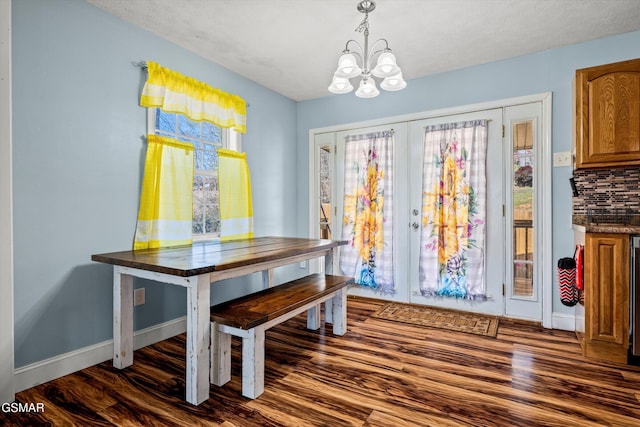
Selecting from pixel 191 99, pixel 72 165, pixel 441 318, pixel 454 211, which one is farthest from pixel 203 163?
pixel 441 318

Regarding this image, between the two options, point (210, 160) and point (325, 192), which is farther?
point (325, 192)

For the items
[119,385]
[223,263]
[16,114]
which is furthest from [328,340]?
[16,114]

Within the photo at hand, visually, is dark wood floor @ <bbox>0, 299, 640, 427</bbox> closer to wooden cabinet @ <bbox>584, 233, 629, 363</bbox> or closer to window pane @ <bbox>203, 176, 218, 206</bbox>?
wooden cabinet @ <bbox>584, 233, 629, 363</bbox>

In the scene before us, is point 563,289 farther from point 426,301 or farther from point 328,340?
point 328,340

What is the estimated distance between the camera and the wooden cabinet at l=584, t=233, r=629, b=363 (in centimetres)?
220

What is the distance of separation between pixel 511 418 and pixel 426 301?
1.85 metres

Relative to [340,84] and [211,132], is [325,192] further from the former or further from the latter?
[340,84]

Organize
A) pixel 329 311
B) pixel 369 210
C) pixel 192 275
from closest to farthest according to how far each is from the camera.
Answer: pixel 192 275 → pixel 329 311 → pixel 369 210

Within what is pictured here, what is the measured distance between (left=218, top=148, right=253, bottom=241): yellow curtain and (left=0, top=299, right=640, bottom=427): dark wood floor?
3.60 ft

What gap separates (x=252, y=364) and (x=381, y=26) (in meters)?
2.45

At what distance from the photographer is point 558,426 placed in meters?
1.59

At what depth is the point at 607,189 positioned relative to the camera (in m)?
2.72

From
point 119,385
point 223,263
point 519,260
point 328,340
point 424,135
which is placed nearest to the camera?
point 223,263

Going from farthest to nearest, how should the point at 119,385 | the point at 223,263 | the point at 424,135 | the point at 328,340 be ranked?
the point at 424,135 → the point at 328,340 → the point at 119,385 → the point at 223,263
